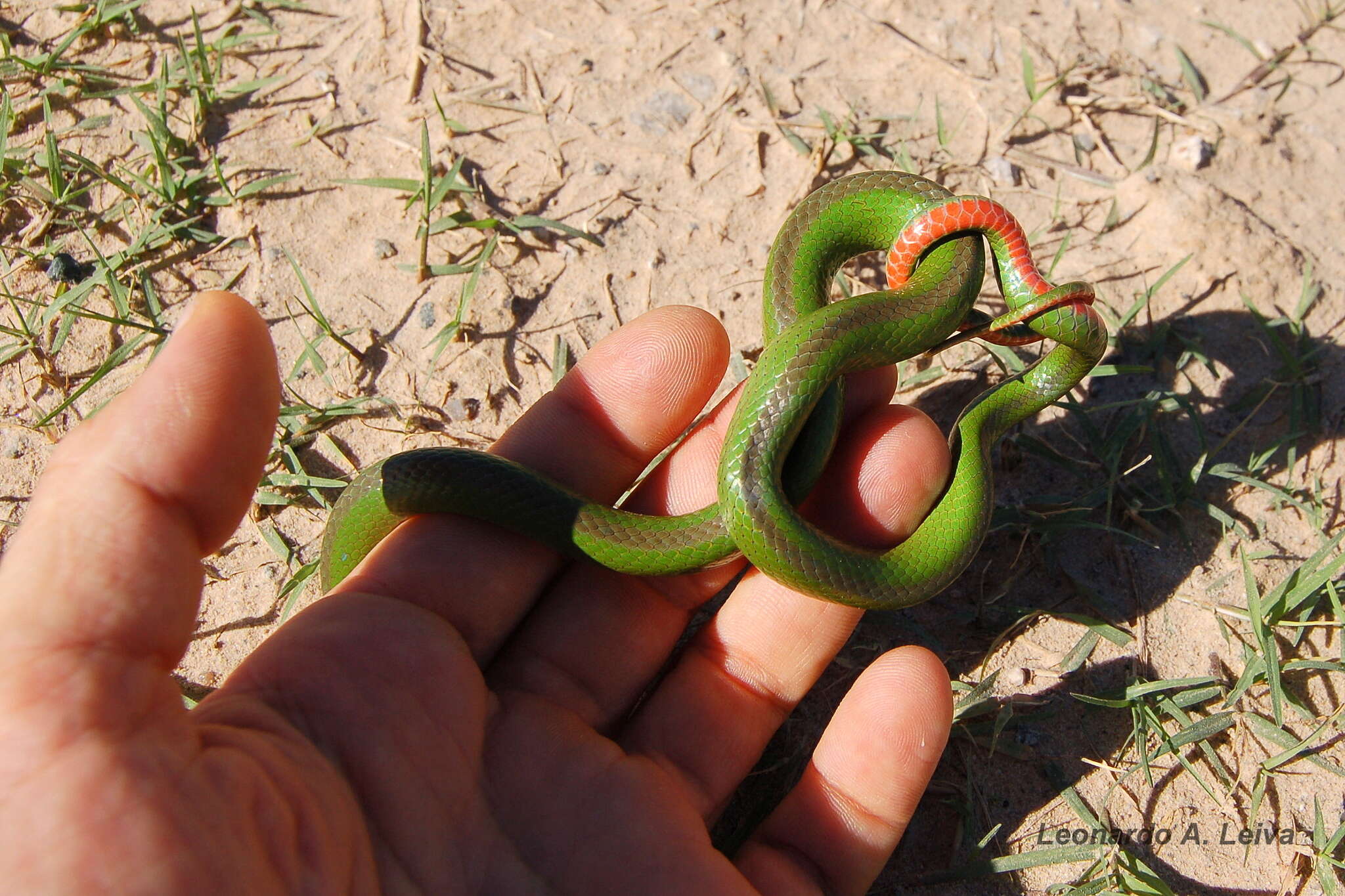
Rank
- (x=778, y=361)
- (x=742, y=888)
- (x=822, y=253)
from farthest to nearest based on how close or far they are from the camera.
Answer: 1. (x=822, y=253)
2. (x=778, y=361)
3. (x=742, y=888)

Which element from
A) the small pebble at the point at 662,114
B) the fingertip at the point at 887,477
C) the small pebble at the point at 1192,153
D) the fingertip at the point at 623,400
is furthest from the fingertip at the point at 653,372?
the small pebble at the point at 1192,153

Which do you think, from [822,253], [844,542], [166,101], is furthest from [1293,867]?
[166,101]

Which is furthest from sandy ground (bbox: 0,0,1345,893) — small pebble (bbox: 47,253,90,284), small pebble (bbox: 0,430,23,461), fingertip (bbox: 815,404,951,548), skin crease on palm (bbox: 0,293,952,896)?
fingertip (bbox: 815,404,951,548)

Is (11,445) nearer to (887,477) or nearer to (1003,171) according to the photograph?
(887,477)

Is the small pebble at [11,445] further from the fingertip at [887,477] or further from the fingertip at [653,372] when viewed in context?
the fingertip at [887,477]

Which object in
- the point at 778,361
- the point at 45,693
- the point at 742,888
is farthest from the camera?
the point at 778,361

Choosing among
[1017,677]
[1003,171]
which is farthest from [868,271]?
[1017,677]

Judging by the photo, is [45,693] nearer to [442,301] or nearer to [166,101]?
[442,301]
